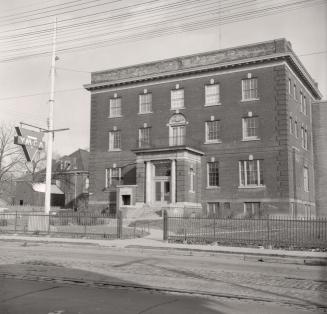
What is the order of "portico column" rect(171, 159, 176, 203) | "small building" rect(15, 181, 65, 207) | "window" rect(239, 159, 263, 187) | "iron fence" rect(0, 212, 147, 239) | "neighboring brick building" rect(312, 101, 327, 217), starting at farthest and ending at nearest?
"small building" rect(15, 181, 65, 207)
"neighboring brick building" rect(312, 101, 327, 217)
"window" rect(239, 159, 263, 187)
"portico column" rect(171, 159, 176, 203)
"iron fence" rect(0, 212, 147, 239)

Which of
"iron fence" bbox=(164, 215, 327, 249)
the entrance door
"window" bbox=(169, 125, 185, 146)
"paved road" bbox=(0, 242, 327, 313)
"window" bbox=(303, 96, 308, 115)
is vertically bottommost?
"paved road" bbox=(0, 242, 327, 313)

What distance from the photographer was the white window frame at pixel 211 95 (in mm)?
42844

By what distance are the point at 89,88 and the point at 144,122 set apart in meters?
8.10

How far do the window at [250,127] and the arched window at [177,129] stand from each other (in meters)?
5.84

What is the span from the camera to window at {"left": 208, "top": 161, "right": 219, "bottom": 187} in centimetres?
4222

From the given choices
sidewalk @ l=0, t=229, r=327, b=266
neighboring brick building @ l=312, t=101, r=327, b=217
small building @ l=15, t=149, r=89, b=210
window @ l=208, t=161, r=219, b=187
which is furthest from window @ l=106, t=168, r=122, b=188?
sidewalk @ l=0, t=229, r=327, b=266

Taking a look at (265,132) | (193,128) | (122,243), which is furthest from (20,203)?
(122,243)

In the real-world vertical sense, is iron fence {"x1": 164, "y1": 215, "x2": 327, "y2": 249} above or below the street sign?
below

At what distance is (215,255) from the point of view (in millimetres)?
17641

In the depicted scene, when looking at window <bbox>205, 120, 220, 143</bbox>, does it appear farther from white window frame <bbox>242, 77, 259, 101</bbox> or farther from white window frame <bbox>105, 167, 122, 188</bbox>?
white window frame <bbox>105, 167, 122, 188</bbox>

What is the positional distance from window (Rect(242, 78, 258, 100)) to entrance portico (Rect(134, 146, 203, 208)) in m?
6.77

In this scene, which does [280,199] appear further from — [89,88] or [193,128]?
[89,88]

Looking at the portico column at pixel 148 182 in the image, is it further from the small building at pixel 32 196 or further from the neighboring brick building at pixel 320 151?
the small building at pixel 32 196

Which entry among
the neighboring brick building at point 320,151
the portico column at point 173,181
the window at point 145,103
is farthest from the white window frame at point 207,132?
the neighboring brick building at point 320,151
